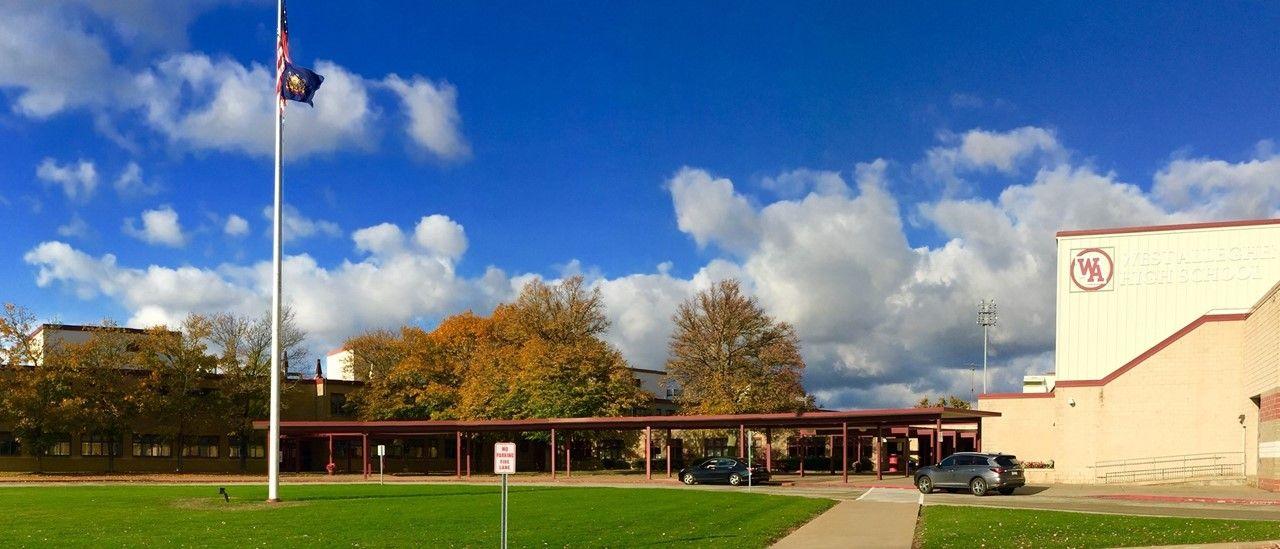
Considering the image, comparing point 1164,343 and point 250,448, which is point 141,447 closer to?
point 250,448

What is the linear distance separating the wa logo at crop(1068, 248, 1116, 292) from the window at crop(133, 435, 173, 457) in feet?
184

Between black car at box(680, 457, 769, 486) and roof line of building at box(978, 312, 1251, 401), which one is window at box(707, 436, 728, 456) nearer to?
black car at box(680, 457, 769, 486)

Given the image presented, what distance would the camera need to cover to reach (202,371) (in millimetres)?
67750

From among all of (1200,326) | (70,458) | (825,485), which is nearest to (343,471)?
(70,458)

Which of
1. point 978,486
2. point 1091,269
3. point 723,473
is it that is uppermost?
point 1091,269

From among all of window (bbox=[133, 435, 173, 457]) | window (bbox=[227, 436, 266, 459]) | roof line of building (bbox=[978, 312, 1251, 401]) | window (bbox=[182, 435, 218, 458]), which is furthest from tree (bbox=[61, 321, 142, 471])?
roof line of building (bbox=[978, 312, 1251, 401])

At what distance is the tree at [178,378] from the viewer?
65.9 metres

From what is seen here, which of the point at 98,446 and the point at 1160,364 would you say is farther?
the point at 98,446

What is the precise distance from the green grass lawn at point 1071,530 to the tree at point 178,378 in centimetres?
5374

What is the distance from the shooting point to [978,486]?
3647 cm

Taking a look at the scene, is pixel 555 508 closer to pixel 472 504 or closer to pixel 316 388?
pixel 472 504

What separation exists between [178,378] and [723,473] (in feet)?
125

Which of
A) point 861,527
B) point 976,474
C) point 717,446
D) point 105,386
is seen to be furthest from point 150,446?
point 861,527

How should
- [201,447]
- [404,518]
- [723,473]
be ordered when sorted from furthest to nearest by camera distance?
[201,447], [723,473], [404,518]
